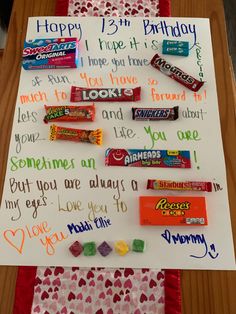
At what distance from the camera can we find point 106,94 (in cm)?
77

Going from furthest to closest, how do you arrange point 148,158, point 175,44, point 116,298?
1. point 175,44
2. point 148,158
3. point 116,298

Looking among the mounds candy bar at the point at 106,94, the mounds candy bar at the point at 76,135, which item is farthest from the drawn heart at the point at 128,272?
the mounds candy bar at the point at 106,94

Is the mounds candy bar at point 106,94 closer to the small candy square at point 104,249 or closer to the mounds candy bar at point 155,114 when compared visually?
the mounds candy bar at point 155,114

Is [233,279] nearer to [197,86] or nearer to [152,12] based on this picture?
[197,86]

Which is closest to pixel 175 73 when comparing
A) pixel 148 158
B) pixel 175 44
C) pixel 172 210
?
pixel 175 44

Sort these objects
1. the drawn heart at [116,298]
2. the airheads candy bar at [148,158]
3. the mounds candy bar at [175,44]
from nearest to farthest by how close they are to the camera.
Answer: the drawn heart at [116,298] → the airheads candy bar at [148,158] → the mounds candy bar at [175,44]

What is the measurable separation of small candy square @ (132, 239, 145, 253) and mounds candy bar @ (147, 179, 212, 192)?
114 millimetres

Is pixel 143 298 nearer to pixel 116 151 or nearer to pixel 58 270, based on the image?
pixel 58 270

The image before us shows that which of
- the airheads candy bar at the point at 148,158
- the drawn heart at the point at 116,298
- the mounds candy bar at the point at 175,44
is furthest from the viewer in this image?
the mounds candy bar at the point at 175,44

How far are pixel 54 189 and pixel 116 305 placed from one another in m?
0.26

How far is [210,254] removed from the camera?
0.63 meters

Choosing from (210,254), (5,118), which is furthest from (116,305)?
(5,118)

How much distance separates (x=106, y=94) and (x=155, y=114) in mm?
126

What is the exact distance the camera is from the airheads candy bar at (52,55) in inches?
31.4
